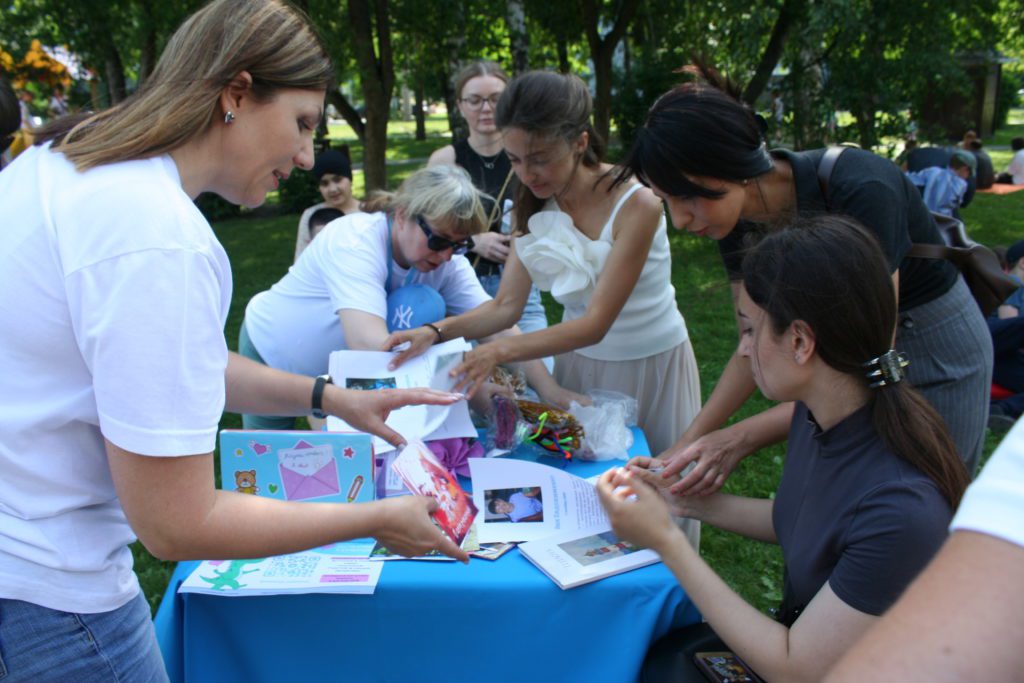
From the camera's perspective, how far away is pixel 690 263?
339 inches

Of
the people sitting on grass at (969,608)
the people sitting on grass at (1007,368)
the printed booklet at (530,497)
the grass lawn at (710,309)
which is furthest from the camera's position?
the people sitting on grass at (1007,368)

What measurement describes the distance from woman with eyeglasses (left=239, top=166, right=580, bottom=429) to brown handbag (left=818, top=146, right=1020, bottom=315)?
1.13 m

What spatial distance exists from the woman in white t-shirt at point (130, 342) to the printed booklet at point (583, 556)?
0.57 meters

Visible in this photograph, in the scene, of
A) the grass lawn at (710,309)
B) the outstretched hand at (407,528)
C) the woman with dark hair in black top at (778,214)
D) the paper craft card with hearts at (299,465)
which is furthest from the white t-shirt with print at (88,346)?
the grass lawn at (710,309)

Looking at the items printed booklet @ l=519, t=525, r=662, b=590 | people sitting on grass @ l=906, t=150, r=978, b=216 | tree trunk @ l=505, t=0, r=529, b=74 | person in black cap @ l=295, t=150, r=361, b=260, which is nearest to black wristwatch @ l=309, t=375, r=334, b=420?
printed booklet @ l=519, t=525, r=662, b=590

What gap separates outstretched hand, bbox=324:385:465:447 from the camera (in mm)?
1860

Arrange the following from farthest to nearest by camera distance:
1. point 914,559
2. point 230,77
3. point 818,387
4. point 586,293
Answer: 1. point 586,293
2. point 818,387
3. point 914,559
4. point 230,77

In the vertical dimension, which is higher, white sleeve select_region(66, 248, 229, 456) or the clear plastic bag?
white sleeve select_region(66, 248, 229, 456)

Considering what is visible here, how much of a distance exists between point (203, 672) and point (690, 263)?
7.59 meters

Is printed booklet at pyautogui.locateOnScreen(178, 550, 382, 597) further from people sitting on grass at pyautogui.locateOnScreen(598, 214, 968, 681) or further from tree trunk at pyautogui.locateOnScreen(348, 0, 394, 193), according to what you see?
tree trunk at pyautogui.locateOnScreen(348, 0, 394, 193)

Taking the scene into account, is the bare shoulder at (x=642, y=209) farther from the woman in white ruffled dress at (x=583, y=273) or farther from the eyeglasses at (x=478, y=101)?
the eyeglasses at (x=478, y=101)

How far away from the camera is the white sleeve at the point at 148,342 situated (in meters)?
0.93

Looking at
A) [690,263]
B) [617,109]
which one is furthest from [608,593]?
[617,109]

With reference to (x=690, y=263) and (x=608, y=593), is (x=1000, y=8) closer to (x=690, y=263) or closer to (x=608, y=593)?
(x=690, y=263)
